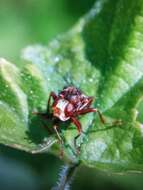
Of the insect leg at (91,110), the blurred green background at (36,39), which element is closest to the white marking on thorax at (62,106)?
the insect leg at (91,110)

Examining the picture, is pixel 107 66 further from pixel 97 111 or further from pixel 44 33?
pixel 44 33

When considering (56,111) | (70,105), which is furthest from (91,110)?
(70,105)

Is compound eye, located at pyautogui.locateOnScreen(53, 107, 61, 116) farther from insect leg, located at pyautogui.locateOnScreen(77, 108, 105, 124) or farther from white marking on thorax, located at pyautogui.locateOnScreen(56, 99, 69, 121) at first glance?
insect leg, located at pyautogui.locateOnScreen(77, 108, 105, 124)

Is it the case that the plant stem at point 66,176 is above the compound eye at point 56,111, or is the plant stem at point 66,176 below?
below

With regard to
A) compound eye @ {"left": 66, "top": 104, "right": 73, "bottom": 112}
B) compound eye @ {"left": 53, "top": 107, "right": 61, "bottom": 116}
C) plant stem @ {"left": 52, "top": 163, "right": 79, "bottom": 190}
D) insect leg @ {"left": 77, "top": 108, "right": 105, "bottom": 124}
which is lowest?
plant stem @ {"left": 52, "top": 163, "right": 79, "bottom": 190}

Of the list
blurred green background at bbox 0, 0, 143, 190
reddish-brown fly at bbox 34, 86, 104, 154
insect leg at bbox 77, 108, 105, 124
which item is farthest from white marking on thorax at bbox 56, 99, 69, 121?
blurred green background at bbox 0, 0, 143, 190

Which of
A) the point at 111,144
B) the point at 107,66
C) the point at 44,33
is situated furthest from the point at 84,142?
the point at 44,33

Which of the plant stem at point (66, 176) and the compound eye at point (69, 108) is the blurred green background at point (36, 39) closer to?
the compound eye at point (69, 108)

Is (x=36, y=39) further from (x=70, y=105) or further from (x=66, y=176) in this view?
(x=66, y=176)
